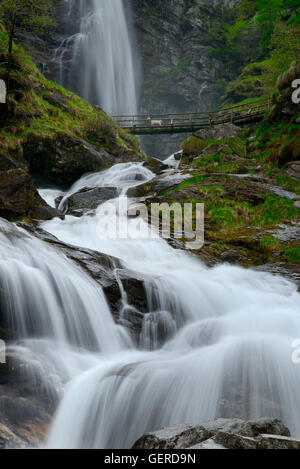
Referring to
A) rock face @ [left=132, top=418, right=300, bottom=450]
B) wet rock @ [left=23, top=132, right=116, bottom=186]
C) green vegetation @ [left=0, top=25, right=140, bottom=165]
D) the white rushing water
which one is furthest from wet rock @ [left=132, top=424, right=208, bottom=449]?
wet rock @ [left=23, top=132, right=116, bottom=186]

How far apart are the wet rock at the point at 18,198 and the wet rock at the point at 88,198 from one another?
231 cm

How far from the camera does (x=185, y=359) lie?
446 cm

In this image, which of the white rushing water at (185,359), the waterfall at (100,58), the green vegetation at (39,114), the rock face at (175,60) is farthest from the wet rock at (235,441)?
the rock face at (175,60)

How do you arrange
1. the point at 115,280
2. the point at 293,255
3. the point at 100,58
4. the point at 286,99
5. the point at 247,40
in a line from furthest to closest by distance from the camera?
the point at 247,40
the point at 100,58
the point at 286,99
the point at 293,255
the point at 115,280

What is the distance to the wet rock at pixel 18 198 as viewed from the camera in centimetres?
875

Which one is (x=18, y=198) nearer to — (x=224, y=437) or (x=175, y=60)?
(x=224, y=437)

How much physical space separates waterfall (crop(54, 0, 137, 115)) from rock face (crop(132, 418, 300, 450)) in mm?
36095

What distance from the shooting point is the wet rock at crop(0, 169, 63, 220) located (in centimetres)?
875

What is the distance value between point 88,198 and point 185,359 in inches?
368

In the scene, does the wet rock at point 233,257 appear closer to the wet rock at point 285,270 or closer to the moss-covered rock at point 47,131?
the wet rock at point 285,270

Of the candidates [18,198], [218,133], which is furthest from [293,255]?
[218,133]

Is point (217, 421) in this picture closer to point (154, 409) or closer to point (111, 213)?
point (154, 409)

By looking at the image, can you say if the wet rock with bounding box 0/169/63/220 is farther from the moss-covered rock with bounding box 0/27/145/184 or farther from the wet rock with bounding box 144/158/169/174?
the wet rock with bounding box 144/158/169/174
